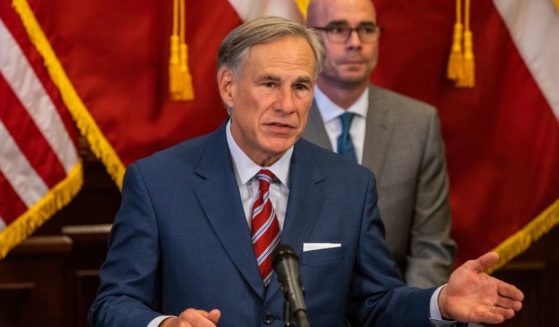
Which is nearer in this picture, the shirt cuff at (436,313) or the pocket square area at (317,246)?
the shirt cuff at (436,313)

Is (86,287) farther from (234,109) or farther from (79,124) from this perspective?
(234,109)

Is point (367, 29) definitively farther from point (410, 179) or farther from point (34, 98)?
point (34, 98)

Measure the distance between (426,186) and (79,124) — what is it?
128 cm

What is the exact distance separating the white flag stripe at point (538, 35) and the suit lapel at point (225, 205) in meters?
1.76

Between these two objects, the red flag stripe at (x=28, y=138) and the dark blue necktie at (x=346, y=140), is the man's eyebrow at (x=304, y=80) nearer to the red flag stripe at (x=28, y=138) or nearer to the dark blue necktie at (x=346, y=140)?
the dark blue necktie at (x=346, y=140)

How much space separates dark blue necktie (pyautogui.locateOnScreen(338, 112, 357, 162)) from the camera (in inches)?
151

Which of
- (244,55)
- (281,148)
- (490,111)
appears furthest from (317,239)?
(490,111)

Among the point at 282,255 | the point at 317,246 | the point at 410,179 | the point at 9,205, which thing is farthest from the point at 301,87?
the point at 9,205

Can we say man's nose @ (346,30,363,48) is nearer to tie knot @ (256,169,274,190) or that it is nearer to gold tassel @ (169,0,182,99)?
gold tassel @ (169,0,182,99)

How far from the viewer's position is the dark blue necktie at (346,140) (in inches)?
151

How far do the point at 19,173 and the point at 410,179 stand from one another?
140cm

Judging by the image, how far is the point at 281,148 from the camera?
106 inches

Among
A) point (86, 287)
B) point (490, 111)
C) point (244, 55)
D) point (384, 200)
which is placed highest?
point (244, 55)

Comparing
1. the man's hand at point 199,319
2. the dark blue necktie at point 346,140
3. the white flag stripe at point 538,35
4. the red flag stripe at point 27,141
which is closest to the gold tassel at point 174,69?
the red flag stripe at point 27,141
